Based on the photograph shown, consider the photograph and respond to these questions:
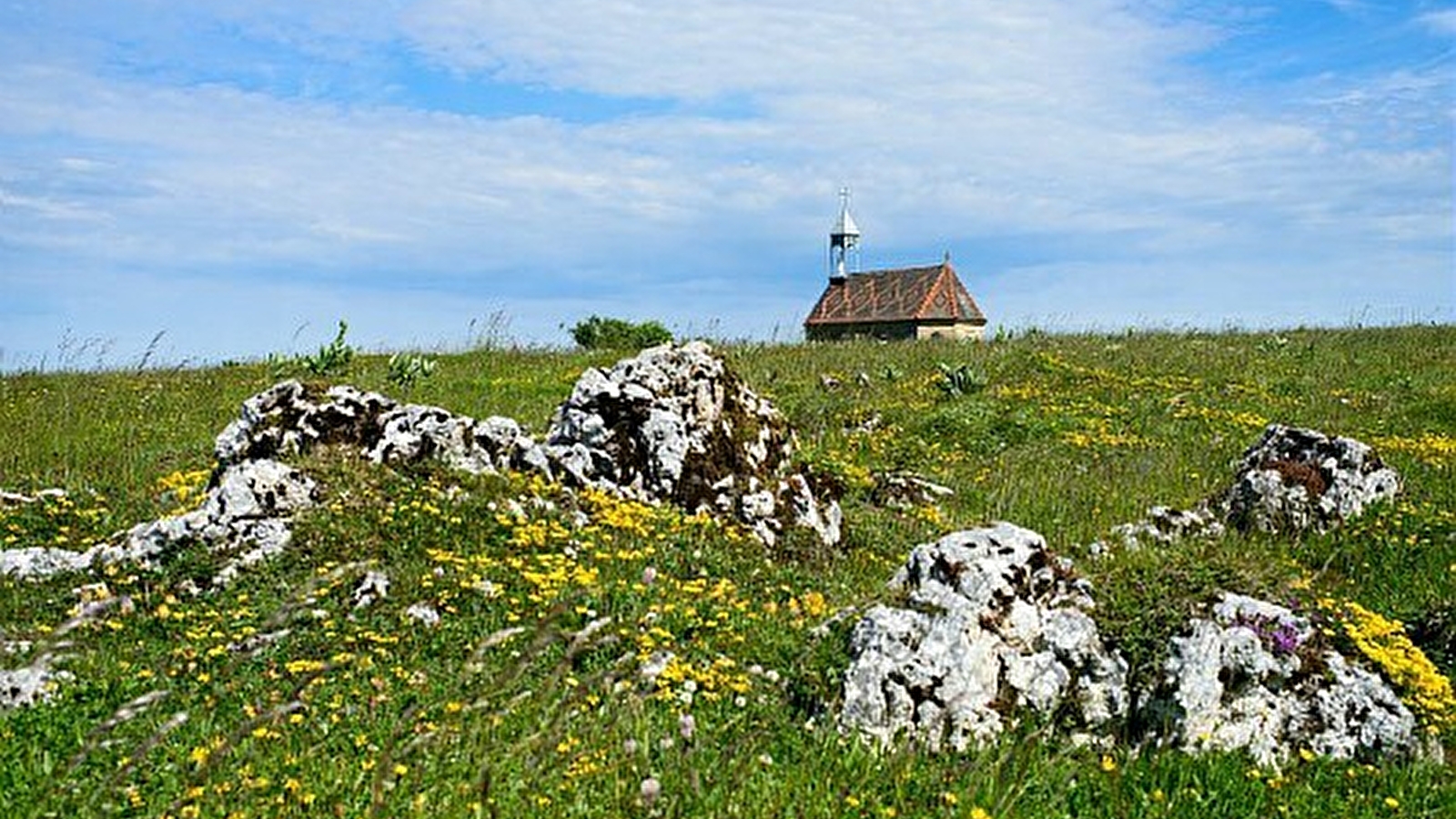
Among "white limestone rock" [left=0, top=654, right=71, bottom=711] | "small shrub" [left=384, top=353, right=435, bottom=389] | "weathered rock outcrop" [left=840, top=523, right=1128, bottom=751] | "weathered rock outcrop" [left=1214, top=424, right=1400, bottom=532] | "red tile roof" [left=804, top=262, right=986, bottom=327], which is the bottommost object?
"white limestone rock" [left=0, top=654, right=71, bottom=711]

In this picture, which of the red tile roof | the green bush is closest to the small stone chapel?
the red tile roof

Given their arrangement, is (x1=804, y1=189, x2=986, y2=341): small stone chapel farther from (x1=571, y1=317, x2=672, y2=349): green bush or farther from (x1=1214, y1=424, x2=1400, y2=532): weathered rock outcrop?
(x1=1214, y1=424, x2=1400, y2=532): weathered rock outcrop

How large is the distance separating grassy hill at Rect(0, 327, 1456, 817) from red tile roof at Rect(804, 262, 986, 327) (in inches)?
1890

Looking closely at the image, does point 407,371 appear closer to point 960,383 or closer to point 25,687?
point 960,383

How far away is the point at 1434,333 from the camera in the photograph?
3550cm

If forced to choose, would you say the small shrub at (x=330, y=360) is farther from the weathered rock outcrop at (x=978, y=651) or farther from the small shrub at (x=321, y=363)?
the weathered rock outcrop at (x=978, y=651)

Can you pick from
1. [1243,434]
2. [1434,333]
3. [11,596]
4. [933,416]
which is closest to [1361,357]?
[1434,333]

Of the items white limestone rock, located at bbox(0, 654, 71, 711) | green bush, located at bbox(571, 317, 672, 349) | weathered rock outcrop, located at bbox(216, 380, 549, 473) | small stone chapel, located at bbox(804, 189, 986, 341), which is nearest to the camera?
white limestone rock, located at bbox(0, 654, 71, 711)

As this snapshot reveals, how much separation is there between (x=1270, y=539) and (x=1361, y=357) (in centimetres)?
1833

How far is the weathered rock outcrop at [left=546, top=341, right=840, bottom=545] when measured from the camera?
13.1 meters

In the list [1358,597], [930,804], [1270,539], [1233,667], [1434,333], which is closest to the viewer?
[930,804]

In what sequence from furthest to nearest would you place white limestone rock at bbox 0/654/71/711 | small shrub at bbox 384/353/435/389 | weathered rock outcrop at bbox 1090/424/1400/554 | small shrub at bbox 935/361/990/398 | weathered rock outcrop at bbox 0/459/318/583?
small shrub at bbox 935/361/990/398 → small shrub at bbox 384/353/435/389 → weathered rock outcrop at bbox 1090/424/1400/554 → weathered rock outcrop at bbox 0/459/318/583 → white limestone rock at bbox 0/654/71/711

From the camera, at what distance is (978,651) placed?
27.6 feet

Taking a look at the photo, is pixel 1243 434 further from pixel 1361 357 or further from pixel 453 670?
pixel 453 670
